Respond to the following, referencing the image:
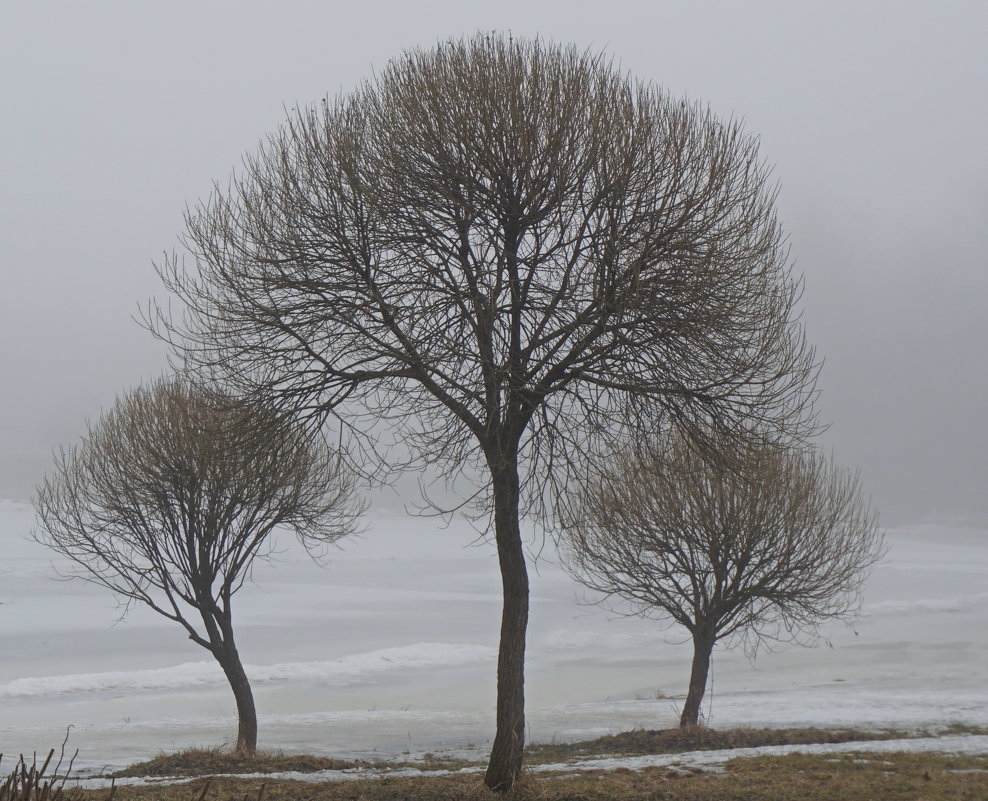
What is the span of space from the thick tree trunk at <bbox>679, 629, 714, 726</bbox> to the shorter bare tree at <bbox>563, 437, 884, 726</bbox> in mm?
23

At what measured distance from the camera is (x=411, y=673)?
40344 millimetres

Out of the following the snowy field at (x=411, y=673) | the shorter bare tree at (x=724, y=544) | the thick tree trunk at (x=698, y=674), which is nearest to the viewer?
the shorter bare tree at (x=724, y=544)

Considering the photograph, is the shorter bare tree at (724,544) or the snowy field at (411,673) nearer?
the shorter bare tree at (724,544)

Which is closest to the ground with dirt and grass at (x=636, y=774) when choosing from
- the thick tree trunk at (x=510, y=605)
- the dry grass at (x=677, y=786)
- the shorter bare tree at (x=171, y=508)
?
the dry grass at (x=677, y=786)

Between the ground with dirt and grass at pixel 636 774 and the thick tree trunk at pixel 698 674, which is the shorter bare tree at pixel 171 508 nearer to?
the ground with dirt and grass at pixel 636 774

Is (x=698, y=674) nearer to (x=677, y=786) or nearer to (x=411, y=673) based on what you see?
(x=677, y=786)

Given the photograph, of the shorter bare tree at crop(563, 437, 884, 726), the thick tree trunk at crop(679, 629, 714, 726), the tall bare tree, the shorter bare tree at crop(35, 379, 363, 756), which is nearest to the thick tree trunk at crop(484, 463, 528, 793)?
the tall bare tree

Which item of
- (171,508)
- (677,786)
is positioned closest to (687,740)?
(677,786)

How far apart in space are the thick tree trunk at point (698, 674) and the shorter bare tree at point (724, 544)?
2 centimetres

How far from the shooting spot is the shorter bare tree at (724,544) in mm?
19250

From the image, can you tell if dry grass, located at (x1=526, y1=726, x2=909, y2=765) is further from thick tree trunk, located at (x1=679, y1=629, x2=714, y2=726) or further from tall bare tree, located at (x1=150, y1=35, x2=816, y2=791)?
tall bare tree, located at (x1=150, y1=35, x2=816, y2=791)

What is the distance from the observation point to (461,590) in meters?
79.9

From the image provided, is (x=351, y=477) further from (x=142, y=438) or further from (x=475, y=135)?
(x=475, y=135)

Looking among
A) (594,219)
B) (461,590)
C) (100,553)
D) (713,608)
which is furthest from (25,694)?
(461,590)
